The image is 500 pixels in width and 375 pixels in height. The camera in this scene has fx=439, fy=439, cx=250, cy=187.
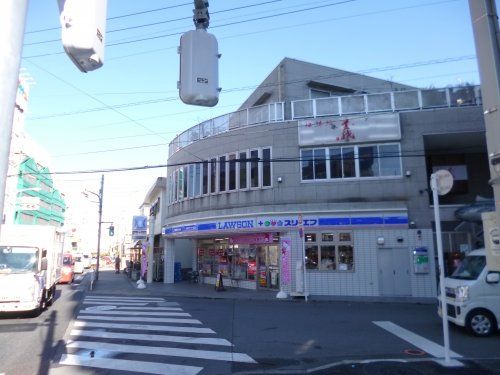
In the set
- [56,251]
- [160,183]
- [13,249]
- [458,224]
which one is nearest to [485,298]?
[458,224]

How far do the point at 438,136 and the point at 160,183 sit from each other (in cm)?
2074

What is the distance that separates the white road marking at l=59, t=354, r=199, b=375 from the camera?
7773mm

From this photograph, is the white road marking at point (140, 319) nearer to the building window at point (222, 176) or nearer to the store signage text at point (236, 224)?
the store signage text at point (236, 224)

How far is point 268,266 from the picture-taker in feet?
74.5

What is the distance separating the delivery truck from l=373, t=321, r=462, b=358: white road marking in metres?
10.7

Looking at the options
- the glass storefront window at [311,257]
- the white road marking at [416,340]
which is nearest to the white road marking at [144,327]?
the white road marking at [416,340]

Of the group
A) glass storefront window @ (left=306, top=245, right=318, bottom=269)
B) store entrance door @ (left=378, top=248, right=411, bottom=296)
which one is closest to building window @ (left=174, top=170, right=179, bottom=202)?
glass storefront window @ (left=306, top=245, right=318, bottom=269)

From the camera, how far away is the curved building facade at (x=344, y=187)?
66.2 ft

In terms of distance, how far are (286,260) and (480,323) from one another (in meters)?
11.1

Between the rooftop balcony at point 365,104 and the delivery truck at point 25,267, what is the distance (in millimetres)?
11774

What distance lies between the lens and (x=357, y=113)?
858 inches

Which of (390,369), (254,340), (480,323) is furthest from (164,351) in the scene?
(480,323)

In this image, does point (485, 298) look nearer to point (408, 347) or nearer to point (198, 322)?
point (408, 347)

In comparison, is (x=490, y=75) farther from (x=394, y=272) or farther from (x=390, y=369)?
(x=394, y=272)
